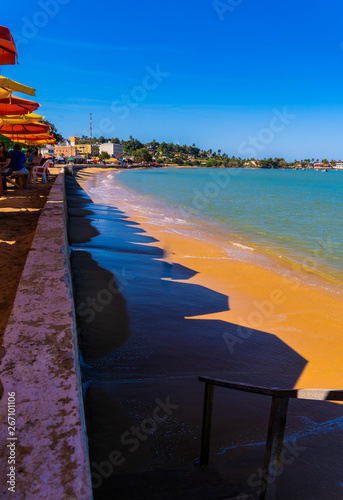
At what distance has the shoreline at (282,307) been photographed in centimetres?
411

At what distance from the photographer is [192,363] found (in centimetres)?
370

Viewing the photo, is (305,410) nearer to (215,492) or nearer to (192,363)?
(192,363)

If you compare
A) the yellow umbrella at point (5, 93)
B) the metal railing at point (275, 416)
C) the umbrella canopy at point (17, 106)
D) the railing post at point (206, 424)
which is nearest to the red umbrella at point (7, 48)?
the yellow umbrella at point (5, 93)

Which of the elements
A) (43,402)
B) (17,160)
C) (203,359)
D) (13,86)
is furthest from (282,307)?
(17,160)

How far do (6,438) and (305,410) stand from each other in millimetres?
2624

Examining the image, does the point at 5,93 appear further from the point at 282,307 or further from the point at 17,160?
the point at 282,307

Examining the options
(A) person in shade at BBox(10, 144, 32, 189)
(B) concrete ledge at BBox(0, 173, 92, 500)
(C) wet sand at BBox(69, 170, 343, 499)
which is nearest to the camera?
(B) concrete ledge at BBox(0, 173, 92, 500)

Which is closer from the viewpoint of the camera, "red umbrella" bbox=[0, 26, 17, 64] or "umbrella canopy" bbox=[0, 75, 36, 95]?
"red umbrella" bbox=[0, 26, 17, 64]

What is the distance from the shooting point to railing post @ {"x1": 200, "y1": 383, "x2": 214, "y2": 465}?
2.13 m

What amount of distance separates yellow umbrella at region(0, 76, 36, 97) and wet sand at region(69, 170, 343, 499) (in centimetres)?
382

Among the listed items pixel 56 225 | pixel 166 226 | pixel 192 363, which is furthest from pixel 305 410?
pixel 166 226

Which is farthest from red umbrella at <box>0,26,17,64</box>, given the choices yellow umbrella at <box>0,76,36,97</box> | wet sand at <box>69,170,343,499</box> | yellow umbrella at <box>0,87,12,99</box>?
wet sand at <box>69,170,343,499</box>

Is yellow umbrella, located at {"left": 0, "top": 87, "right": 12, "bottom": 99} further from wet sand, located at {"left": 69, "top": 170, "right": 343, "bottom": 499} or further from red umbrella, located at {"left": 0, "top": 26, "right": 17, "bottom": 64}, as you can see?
wet sand, located at {"left": 69, "top": 170, "right": 343, "bottom": 499}

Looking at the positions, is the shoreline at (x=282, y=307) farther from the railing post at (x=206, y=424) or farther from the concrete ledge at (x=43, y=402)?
the concrete ledge at (x=43, y=402)
